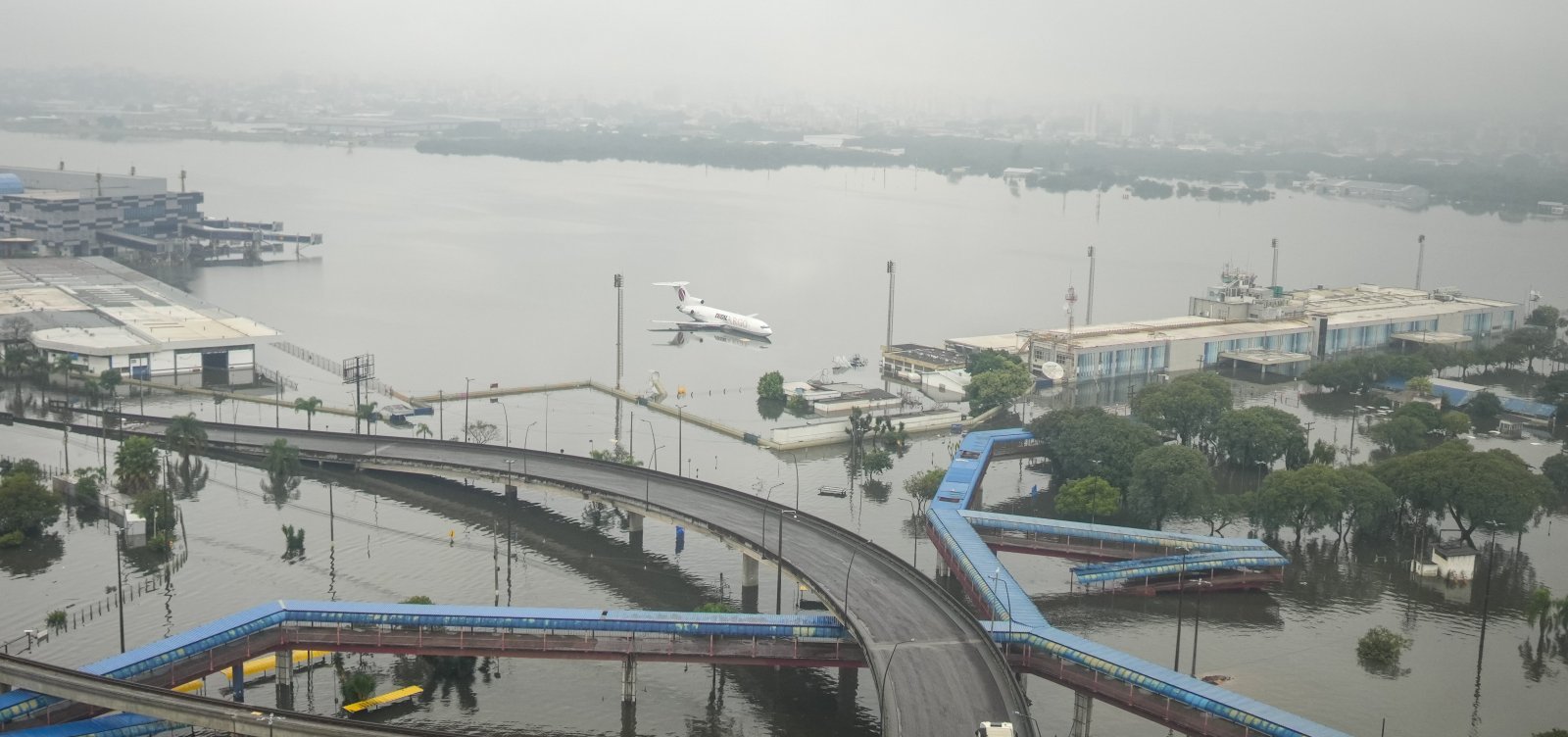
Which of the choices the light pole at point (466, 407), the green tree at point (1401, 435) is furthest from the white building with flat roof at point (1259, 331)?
the light pole at point (466, 407)

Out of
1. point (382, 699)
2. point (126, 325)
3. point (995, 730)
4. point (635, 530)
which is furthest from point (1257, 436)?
point (126, 325)

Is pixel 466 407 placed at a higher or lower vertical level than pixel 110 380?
lower

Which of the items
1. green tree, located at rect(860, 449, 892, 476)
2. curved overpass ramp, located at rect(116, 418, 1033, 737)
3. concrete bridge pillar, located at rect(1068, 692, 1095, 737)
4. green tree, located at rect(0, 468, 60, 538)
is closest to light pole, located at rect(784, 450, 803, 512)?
green tree, located at rect(860, 449, 892, 476)

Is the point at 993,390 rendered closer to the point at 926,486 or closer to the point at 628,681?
the point at 926,486

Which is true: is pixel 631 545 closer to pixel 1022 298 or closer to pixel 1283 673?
pixel 1283 673

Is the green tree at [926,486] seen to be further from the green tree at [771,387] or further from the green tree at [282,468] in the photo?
the green tree at [282,468]
